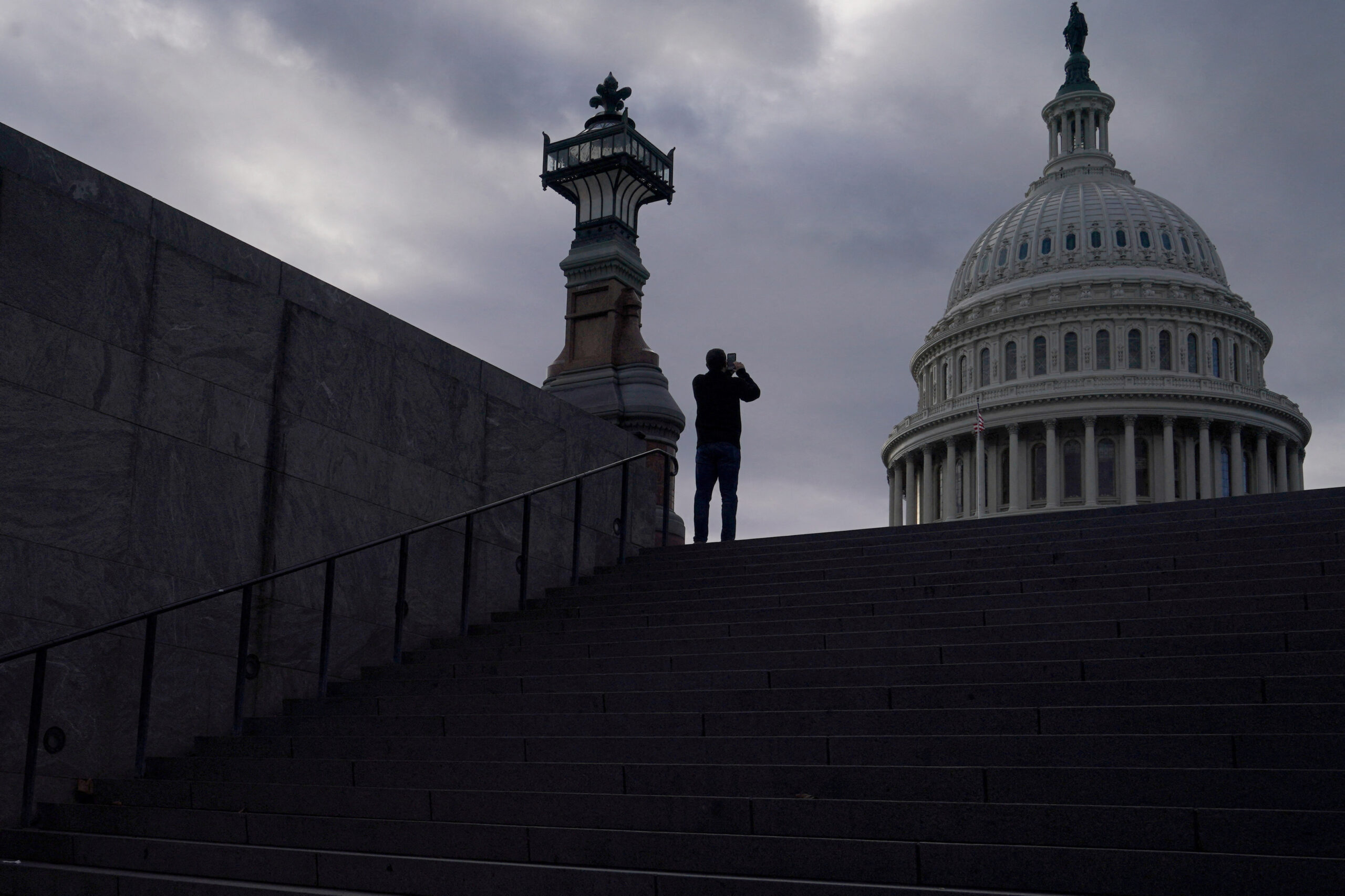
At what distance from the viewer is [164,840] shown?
644 cm

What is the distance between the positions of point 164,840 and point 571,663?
301 cm

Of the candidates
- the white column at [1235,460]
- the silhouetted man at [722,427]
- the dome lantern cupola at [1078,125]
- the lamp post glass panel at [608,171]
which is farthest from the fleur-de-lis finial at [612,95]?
the dome lantern cupola at [1078,125]

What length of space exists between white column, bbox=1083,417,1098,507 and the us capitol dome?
11 centimetres

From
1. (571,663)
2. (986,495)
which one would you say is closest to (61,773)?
(571,663)

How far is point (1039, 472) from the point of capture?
8706 cm

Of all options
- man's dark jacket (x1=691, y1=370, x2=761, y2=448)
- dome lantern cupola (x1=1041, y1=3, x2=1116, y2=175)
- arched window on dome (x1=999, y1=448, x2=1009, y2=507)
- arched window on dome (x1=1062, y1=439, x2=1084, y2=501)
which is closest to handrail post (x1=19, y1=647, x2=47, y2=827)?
man's dark jacket (x1=691, y1=370, x2=761, y2=448)

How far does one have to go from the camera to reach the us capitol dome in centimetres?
8400

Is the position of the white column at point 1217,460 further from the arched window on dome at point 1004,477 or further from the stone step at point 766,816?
the stone step at point 766,816

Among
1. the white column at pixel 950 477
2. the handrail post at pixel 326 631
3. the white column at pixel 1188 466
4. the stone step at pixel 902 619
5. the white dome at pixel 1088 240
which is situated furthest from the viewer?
the white dome at pixel 1088 240

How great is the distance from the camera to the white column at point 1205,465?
3211 inches

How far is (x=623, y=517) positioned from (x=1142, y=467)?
252ft

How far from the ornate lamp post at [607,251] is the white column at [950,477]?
5850cm

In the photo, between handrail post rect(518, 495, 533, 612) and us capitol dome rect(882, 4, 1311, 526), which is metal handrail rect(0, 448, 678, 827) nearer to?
handrail post rect(518, 495, 533, 612)

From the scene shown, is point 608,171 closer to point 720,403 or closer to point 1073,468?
point 720,403
